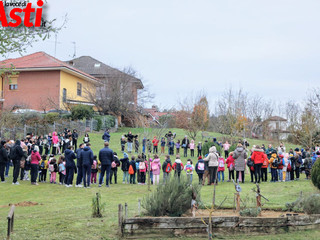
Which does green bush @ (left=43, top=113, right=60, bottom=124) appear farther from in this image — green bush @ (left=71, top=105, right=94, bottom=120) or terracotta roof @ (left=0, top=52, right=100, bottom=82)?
terracotta roof @ (left=0, top=52, right=100, bottom=82)

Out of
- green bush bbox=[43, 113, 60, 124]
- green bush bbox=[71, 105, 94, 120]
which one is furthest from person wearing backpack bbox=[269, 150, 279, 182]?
green bush bbox=[71, 105, 94, 120]

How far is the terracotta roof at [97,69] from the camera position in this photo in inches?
2180

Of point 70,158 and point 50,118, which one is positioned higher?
point 50,118

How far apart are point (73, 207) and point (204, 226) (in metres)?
5.08

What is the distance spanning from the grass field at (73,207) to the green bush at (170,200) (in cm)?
71

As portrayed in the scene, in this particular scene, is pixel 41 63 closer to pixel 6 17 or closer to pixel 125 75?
pixel 125 75

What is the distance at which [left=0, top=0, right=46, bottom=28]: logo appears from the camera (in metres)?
10.1

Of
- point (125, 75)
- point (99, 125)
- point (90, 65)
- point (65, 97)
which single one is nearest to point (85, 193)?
point (99, 125)

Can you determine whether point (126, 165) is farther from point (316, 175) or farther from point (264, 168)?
point (316, 175)

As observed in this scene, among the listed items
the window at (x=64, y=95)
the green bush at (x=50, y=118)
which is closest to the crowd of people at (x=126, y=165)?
the green bush at (x=50, y=118)

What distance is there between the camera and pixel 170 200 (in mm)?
9188

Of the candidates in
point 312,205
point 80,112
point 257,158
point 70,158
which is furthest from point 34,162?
point 80,112

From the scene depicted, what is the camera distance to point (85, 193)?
15641mm

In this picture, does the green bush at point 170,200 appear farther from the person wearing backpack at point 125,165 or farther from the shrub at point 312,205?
the person wearing backpack at point 125,165
